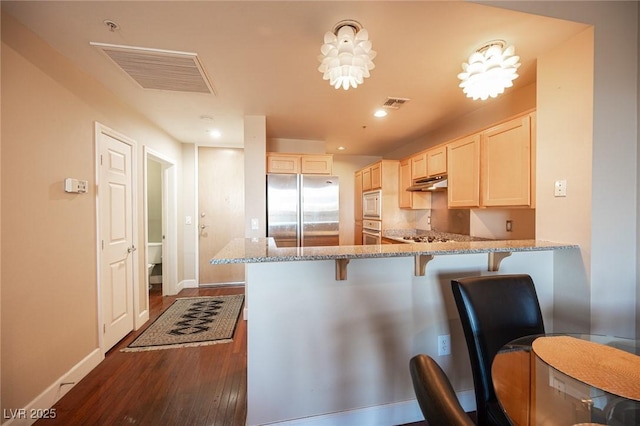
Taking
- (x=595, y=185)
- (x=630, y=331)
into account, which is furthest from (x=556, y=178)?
(x=630, y=331)

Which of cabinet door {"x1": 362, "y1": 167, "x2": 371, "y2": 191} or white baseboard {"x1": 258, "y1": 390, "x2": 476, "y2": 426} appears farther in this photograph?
cabinet door {"x1": 362, "y1": 167, "x2": 371, "y2": 191}

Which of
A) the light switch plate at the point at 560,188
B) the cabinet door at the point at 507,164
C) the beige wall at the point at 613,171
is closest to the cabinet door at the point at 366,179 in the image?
the cabinet door at the point at 507,164

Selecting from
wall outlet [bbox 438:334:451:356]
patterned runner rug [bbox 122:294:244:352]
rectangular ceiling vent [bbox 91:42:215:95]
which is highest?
rectangular ceiling vent [bbox 91:42:215:95]

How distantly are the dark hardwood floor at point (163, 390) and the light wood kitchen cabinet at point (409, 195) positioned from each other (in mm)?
2736

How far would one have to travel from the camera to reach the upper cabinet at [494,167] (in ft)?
6.57

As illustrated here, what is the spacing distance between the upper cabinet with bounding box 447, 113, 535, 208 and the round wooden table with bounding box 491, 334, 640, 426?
1302 millimetres

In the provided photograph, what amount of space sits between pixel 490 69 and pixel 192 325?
3.65 m

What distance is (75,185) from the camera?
6.23 ft

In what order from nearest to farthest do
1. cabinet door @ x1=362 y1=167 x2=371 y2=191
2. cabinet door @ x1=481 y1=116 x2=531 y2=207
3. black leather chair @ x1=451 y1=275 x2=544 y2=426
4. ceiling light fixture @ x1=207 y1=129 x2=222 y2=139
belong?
black leather chair @ x1=451 y1=275 x2=544 y2=426 → cabinet door @ x1=481 y1=116 x2=531 y2=207 → ceiling light fixture @ x1=207 y1=129 x2=222 y2=139 → cabinet door @ x1=362 y1=167 x2=371 y2=191

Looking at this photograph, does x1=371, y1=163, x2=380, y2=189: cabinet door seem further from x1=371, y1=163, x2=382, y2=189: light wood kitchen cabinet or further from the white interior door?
the white interior door

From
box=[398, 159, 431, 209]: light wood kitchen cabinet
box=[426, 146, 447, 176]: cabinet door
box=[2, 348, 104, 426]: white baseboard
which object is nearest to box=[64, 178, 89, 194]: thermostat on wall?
box=[2, 348, 104, 426]: white baseboard

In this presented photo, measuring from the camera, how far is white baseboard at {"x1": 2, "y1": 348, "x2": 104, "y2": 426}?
146 cm

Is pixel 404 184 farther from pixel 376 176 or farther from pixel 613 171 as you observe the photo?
pixel 613 171

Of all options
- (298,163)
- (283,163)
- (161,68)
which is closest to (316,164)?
(298,163)
